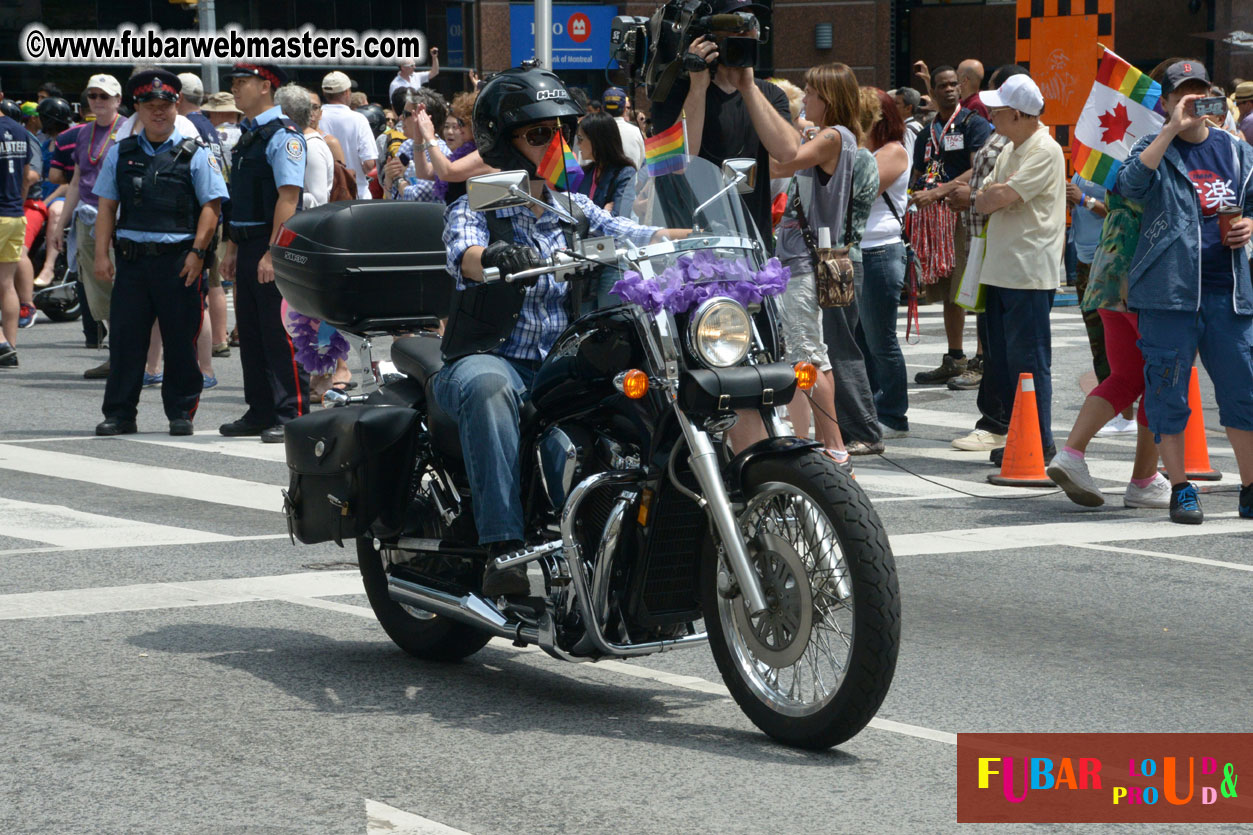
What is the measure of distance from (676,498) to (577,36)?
3805 cm

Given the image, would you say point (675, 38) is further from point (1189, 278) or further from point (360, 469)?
point (360, 469)

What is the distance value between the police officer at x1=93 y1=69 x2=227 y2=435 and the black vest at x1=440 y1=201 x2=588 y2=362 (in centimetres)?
621

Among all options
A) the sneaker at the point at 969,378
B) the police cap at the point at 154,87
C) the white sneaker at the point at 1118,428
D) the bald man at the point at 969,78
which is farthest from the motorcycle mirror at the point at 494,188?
the bald man at the point at 969,78

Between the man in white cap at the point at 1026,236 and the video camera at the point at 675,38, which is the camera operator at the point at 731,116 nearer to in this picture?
the video camera at the point at 675,38

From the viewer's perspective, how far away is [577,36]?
41812 mm

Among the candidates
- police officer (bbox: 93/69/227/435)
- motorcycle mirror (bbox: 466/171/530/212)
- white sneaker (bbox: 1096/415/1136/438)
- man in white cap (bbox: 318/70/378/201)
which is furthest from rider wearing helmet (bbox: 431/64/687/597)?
man in white cap (bbox: 318/70/378/201)

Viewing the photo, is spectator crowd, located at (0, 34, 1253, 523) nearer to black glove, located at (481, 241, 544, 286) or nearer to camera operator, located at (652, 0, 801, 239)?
camera operator, located at (652, 0, 801, 239)

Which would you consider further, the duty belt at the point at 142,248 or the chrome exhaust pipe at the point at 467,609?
the duty belt at the point at 142,248

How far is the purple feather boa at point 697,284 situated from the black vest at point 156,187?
698 centimetres

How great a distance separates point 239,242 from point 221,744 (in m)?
6.79

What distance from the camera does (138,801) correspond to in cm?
431

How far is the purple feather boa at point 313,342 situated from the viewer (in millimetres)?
11031

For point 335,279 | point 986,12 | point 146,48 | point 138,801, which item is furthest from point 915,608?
point 986,12

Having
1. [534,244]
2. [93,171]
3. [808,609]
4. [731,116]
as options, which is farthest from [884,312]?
[93,171]
